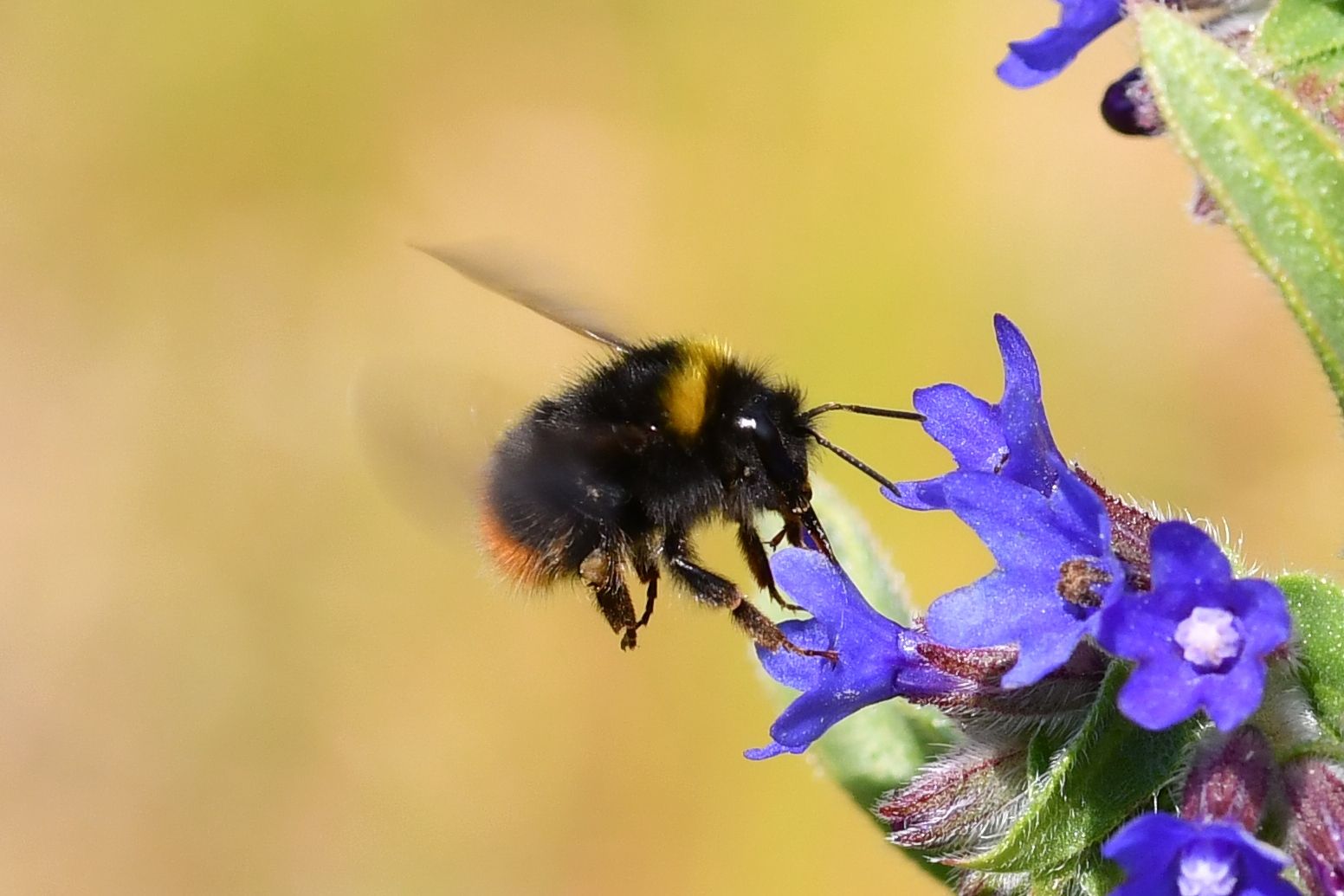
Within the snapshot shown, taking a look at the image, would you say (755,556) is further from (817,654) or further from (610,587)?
(817,654)

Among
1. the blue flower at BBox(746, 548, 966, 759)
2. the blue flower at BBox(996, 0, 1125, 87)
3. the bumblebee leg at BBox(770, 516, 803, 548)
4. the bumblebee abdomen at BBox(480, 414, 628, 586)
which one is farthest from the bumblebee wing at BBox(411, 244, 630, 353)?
the blue flower at BBox(996, 0, 1125, 87)

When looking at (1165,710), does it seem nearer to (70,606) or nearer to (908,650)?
(908,650)

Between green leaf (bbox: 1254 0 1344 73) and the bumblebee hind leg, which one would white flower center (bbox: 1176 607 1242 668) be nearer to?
green leaf (bbox: 1254 0 1344 73)

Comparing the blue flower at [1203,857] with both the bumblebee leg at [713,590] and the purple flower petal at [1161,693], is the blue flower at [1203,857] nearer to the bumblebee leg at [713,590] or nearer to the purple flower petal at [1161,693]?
the purple flower petal at [1161,693]

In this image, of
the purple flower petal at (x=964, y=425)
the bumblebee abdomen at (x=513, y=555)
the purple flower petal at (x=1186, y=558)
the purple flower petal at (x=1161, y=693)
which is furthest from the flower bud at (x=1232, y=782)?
the bumblebee abdomen at (x=513, y=555)

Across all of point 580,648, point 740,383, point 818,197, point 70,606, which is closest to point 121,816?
point 70,606

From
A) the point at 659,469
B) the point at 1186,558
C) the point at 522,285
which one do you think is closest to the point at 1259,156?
the point at 1186,558
